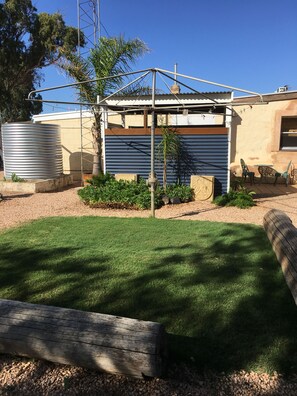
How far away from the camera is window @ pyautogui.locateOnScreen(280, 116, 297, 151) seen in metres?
13.6

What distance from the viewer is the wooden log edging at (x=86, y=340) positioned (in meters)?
2.06

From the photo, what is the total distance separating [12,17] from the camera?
69.7ft

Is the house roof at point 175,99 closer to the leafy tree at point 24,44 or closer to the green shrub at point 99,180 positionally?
the green shrub at point 99,180

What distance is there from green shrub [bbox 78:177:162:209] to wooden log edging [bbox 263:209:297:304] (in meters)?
3.24

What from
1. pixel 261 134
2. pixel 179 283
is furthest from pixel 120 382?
pixel 261 134

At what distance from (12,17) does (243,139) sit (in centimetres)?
1800

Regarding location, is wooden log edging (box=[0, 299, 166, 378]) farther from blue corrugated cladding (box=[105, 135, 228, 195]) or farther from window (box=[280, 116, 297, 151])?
window (box=[280, 116, 297, 151])

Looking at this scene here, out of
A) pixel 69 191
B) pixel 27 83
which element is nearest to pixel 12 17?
pixel 27 83

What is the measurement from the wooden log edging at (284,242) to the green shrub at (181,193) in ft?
10.5

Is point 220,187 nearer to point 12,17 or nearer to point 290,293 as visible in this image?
point 290,293

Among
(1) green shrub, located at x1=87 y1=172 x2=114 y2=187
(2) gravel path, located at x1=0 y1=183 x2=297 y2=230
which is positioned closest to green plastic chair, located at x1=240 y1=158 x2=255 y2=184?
(2) gravel path, located at x1=0 y1=183 x2=297 y2=230

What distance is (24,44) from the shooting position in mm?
22484

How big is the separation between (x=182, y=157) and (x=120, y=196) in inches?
94.7

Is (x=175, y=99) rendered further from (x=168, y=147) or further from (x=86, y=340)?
(x=86, y=340)
